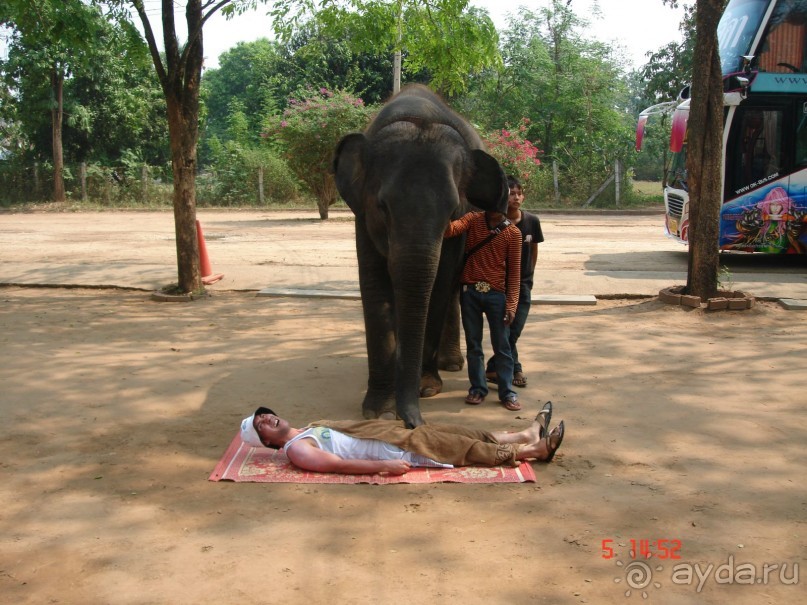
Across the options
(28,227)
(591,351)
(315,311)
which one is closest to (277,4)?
(315,311)

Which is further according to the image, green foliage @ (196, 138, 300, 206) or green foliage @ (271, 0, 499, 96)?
green foliage @ (196, 138, 300, 206)

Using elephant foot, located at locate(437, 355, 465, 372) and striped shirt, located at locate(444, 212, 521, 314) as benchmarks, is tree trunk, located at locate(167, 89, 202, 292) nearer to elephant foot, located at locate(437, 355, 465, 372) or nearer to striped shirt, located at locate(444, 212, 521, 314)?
elephant foot, located at locate(437, 355, 465, 372)

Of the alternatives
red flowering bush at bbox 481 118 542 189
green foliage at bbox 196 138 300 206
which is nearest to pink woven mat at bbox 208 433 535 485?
red flowering bush at bbox 481 118 542 189

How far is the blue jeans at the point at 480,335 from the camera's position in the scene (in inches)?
236

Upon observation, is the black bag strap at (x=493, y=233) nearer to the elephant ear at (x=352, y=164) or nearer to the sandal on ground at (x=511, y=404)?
the elephant ear at (x=352, y=164)

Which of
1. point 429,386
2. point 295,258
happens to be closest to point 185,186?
point 295,258

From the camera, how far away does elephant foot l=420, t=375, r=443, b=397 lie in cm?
628

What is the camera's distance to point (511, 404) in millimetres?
5926

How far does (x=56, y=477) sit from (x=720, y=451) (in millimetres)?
3839

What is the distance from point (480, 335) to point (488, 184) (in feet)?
3.55

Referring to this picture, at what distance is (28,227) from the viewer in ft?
68.7

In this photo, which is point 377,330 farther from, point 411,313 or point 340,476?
point 340,476

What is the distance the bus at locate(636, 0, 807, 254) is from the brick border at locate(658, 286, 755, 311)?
3705 millimetres
